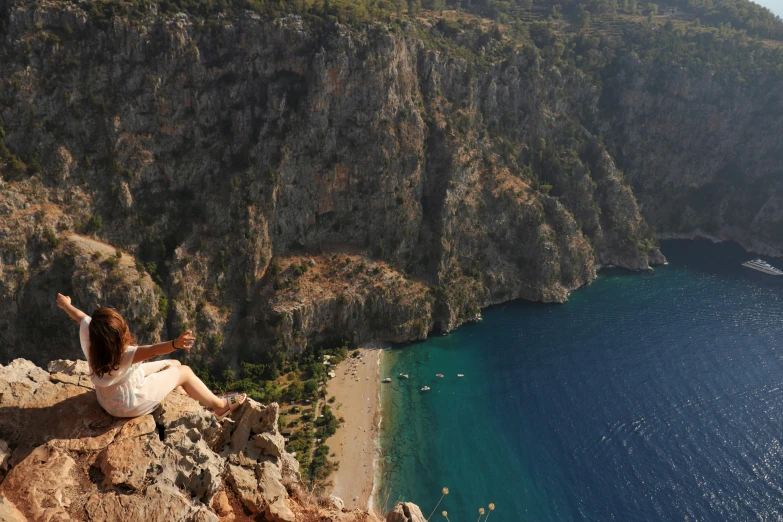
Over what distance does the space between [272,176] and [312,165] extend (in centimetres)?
763

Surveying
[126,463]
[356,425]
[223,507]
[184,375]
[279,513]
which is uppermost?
[184,375]

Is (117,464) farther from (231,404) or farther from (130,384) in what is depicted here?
(231,404)

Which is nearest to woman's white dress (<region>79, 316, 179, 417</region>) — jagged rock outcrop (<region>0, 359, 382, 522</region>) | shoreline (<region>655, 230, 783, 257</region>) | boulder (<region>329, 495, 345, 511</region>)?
jagged rock outcrop (<region>0, 359, 382, 522</region>)

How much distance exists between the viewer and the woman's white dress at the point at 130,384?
1069 cm

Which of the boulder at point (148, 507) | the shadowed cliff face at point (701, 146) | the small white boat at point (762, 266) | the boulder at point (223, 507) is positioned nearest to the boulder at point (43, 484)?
the boulder at point (148, 507)

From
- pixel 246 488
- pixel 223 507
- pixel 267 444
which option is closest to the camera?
pixel 223 507

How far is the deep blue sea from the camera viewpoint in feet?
173

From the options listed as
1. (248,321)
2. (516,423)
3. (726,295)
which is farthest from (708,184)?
(248,321)

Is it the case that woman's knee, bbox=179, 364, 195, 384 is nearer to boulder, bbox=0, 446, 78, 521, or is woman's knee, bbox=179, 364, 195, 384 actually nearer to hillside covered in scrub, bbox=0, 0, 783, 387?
boulder, bbox=0, 446, 78, 521

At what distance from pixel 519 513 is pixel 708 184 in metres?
111

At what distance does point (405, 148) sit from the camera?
282ft

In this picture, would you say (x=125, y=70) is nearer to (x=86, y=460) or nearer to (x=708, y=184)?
(x=86, y=460)

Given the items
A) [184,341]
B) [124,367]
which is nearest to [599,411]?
[184,341]

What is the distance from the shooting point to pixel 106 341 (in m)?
10.1
